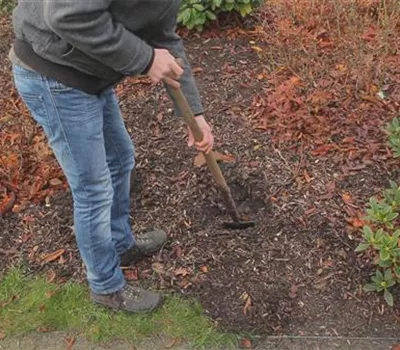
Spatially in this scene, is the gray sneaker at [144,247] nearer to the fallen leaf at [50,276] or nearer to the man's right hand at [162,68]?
the fallen leaf at [50,276]

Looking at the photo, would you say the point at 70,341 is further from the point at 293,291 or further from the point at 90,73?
the point at 90,73

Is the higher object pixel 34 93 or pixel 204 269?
pixel 34 93

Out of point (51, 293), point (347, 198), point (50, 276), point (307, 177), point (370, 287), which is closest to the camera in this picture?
point (370, 287)

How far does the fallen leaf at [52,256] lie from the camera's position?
3.28m

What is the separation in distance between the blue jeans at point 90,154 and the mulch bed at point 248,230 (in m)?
0.48

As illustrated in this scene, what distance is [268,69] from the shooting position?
4.32m

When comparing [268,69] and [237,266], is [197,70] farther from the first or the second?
[237,266]

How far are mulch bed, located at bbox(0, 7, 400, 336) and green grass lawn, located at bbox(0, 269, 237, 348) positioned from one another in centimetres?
8

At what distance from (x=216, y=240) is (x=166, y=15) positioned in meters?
1.45

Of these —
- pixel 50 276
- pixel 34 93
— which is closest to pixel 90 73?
pixel 34 93

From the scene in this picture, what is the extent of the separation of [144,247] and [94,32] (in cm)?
155

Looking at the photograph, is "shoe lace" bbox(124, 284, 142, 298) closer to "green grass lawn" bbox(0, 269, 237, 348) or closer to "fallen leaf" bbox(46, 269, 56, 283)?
"green grass lawn" bbox(0, 269, 237, 348)

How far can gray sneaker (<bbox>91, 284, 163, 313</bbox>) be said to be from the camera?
2943 millimetres

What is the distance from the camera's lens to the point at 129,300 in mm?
2949
